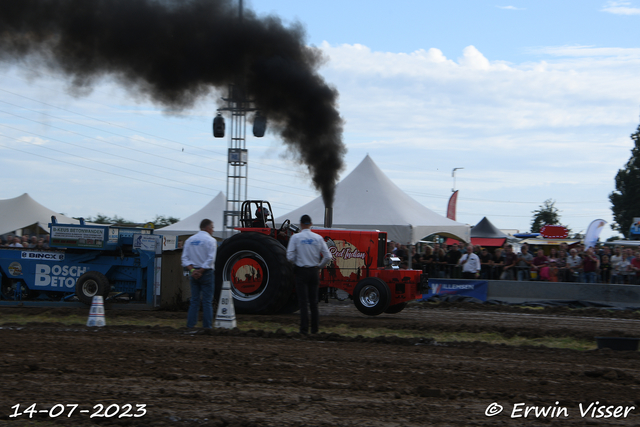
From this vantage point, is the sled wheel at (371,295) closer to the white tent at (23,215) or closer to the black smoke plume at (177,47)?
the black smoke plume at (177,47)

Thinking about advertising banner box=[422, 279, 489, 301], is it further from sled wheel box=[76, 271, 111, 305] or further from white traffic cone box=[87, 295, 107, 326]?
white traffic cone box=[87, 295, 107, 326]

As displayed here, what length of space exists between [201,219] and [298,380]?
69.7 ft

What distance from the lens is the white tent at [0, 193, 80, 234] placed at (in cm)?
2381

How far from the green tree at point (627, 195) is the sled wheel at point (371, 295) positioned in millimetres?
47424

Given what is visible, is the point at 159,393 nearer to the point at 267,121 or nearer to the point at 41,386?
the point at 41,386

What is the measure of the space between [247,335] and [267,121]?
7.32m

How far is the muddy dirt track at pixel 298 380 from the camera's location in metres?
4.07

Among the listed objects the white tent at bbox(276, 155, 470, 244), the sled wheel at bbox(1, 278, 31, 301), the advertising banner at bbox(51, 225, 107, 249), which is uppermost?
the white tent at bbox(276, 155, 470, 244)

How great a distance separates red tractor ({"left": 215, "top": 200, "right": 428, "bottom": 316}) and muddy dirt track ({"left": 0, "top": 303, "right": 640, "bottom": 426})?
241 cm

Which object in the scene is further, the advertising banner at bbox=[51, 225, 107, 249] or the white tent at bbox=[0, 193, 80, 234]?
the white tent at bbox=[0, 193, 80, 234]

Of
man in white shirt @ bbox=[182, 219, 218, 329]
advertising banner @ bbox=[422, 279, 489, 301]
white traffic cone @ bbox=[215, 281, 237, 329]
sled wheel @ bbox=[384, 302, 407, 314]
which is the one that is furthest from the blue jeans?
advertising banner @ bbox=[422, 279, 489, 301]

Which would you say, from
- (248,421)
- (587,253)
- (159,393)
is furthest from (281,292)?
(587,253)

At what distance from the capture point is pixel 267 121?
1391 centimetres

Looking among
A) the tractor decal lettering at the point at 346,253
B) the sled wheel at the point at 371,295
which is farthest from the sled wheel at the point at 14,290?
the sled wheel at the point at 371,295
